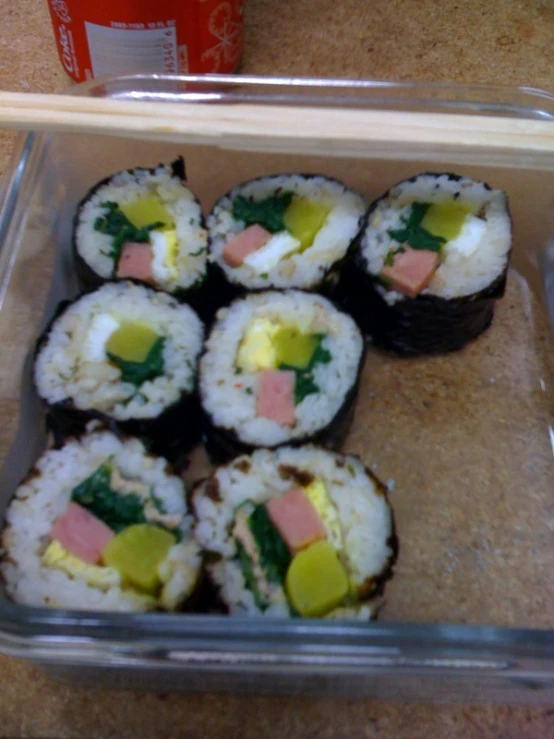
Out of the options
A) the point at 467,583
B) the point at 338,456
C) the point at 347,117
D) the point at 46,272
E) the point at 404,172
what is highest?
the point at 347,117

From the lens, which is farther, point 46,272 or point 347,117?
point 46,272

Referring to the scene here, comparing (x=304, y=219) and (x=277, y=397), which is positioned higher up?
(x=304, y=219)

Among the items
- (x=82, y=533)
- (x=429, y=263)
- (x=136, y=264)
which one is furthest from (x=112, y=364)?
(x=429, y=263)

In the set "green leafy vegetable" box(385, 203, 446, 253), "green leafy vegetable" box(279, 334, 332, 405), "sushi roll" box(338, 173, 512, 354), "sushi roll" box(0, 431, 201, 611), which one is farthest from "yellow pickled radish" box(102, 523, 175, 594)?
"green leafy vegetable" box(385, 203, 446, 253)

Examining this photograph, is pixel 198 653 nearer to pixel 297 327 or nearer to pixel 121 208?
pixel 297 327

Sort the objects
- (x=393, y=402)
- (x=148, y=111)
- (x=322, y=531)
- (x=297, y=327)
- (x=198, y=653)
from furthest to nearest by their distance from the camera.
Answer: (x=393, y=402), (x=297, y=327), (x=148, y=111), (x=322, y=531), (x=198, y=653)

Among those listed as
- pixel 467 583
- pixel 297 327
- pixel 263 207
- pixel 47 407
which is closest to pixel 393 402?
pixel 297 327

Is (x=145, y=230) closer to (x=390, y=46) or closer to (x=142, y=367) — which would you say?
(x=142, y=367)
